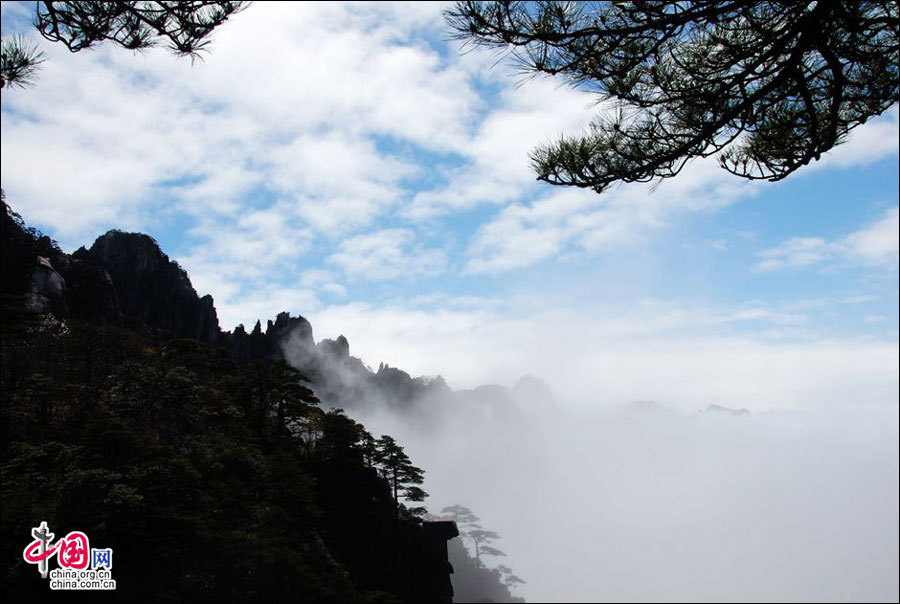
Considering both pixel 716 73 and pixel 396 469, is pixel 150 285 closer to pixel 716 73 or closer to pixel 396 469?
pixel 396 469

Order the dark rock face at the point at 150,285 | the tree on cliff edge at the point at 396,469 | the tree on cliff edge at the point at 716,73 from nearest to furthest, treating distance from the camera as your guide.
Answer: the tree on cliff edge at the point at 716,73, the tree on cliff edge at the point at 396,469, the dark rock face at the point at 150,285

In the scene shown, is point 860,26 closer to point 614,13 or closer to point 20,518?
point 614,13

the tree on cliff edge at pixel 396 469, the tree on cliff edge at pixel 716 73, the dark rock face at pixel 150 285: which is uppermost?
the dark rock face at pixel 150 285

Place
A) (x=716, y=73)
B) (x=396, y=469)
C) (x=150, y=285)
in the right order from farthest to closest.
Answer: (x=150, y=285), (x=396, y=469), (x=716, y=73)

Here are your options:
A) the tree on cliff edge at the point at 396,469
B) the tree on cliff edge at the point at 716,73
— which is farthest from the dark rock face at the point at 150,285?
the tree on cliff edge at the point at 716,73

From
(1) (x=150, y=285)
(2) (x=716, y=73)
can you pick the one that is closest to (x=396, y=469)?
(2) (x=716, y=73)

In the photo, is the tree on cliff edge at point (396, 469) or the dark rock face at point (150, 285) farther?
the dark rock face at point (150, 285)

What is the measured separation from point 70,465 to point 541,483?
389 ft

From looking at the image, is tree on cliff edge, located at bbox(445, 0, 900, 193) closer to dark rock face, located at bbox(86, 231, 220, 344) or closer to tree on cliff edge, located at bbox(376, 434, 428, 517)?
tree on cliff edge, located at bbox(376, 434, 428, 517)

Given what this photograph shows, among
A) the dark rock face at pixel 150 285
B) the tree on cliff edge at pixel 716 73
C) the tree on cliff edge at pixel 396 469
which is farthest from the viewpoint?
the dark rock face at pixel 150 285

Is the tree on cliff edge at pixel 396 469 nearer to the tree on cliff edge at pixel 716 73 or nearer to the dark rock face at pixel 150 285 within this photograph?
the tree on cliff edge at pixel 716 73

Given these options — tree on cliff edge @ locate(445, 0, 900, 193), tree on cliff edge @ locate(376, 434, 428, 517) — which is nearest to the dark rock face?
tree on cliff edge @ locate(376, 434, 428, 517)

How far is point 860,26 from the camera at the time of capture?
14.4 ft

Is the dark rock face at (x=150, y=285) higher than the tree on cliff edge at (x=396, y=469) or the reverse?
higher
